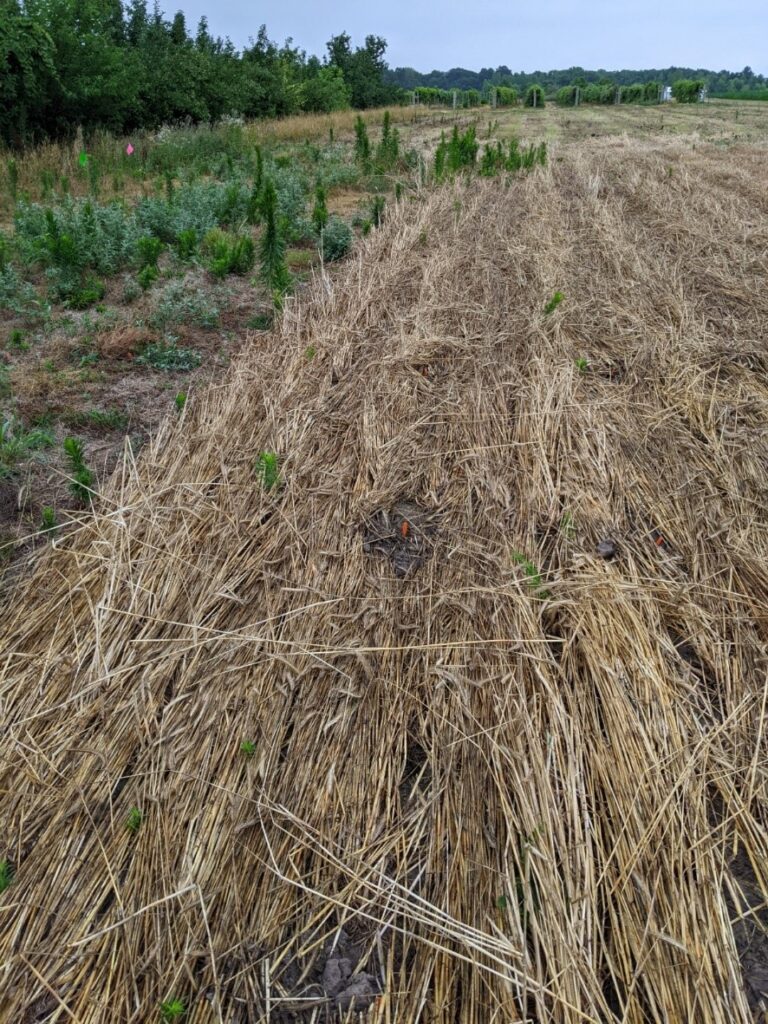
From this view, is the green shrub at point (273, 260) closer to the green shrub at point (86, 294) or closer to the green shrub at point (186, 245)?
the green shrub at point (186, 245)

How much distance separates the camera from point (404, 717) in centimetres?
186

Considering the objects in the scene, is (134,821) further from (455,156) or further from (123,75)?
(123,75)

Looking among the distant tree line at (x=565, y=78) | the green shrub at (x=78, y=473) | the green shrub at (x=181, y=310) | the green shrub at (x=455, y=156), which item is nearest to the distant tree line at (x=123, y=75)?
the green shrub at (x=455, y=156)

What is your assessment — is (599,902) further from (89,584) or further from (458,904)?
(89,584)

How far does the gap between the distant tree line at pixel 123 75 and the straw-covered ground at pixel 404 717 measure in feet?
39.5

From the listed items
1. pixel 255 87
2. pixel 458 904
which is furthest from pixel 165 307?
pixel 255 87

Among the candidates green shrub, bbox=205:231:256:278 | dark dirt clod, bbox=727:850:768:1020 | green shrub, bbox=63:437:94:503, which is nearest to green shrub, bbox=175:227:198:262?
green shrub, bbox=205:231:256:278

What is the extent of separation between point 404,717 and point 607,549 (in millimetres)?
1087

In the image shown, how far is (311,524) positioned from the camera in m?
2.57

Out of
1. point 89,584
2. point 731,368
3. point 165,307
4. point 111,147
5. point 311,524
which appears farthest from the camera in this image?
point 111,147

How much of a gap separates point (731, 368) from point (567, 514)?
6.65 ft

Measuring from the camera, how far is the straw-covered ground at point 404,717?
4.46 feet

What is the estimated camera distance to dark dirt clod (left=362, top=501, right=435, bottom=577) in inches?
96.7

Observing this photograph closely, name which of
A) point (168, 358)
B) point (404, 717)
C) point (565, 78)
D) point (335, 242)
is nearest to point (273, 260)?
point (168, 358)
